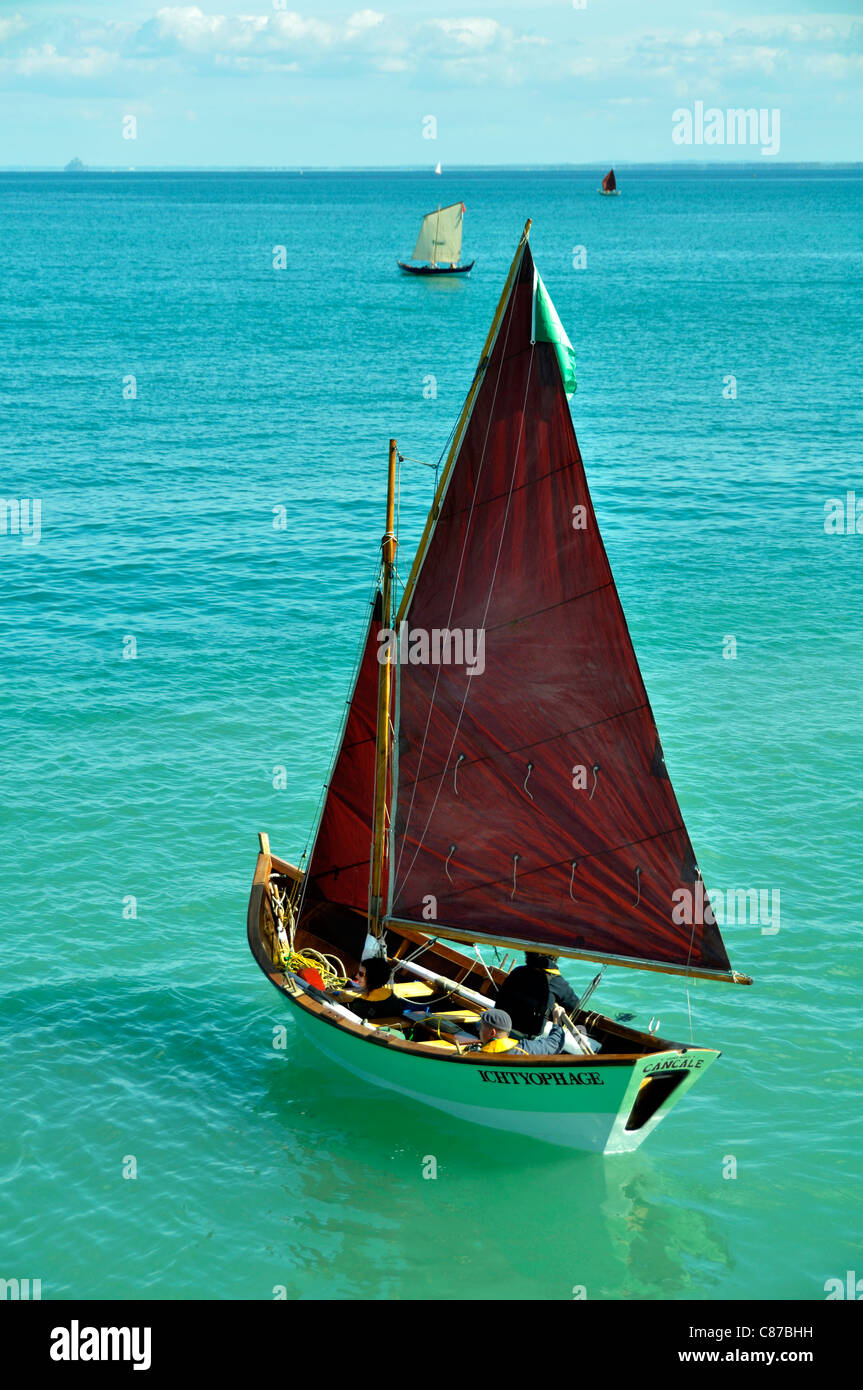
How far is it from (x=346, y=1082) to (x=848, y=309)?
10586cm

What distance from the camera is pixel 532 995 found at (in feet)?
64.5

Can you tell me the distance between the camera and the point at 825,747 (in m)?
33.8

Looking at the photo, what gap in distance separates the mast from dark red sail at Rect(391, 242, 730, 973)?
3.02 feet

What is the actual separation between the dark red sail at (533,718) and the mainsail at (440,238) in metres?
127

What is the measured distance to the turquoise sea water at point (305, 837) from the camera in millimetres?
18828

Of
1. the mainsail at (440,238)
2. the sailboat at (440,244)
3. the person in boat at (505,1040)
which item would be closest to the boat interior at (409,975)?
the person in boat at (505,1040)

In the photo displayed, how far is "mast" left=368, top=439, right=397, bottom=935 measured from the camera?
20375mm

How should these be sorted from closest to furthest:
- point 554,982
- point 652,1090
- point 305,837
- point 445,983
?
point 652,1090 → point 554,982 → point 445,983 → point 305,837

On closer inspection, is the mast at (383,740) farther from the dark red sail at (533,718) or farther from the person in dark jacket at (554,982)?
the person in dark jacket at (554,982)

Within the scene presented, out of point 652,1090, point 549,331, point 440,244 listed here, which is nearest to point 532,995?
point 652,1090

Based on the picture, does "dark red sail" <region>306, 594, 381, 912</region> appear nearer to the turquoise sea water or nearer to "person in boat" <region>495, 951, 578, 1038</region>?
the turquoise sea water

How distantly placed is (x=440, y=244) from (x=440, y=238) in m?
0.59

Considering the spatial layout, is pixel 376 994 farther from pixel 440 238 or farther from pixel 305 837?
pixel 440 238
